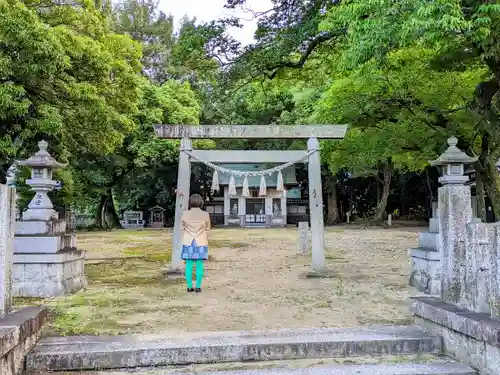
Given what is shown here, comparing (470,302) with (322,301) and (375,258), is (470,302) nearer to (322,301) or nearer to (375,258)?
(322,301)

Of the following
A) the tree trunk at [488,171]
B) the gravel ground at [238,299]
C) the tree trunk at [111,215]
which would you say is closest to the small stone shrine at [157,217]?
the tree trunk at [111,215]

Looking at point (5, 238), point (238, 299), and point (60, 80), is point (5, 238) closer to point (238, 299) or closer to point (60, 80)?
point (238, 299)

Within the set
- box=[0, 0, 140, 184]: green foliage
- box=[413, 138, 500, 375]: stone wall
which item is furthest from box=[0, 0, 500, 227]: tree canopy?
box=[413, 138, 500, 375]: stone wall

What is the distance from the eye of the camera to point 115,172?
25.8m

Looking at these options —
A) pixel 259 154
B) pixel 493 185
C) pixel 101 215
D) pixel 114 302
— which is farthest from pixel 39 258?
pixel 101 215

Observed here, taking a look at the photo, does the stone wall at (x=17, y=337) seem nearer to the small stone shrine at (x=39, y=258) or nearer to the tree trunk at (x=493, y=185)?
the small stone shrine at (x=39, y=258)

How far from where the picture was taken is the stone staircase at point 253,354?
3715 mm

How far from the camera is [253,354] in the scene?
3.97m

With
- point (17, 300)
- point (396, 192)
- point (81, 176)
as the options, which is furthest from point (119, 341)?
point (396, 192)

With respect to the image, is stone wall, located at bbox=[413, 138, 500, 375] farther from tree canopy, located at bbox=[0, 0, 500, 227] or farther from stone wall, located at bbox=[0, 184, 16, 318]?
stone wall, located at bbox=[0, 184, 16, 318]

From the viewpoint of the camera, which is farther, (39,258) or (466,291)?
(39,258)

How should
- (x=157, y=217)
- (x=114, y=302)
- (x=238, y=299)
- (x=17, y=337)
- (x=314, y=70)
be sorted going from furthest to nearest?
(x=157, y=217) < (x=314, y=70) < (x=238, y=299) < (x=114, y=302) < (x=17, y=337)

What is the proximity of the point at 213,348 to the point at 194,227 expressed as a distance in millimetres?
2732

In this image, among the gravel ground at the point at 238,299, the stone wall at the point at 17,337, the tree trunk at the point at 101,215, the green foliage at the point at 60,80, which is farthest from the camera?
the tree trunk at the point at 101,215
